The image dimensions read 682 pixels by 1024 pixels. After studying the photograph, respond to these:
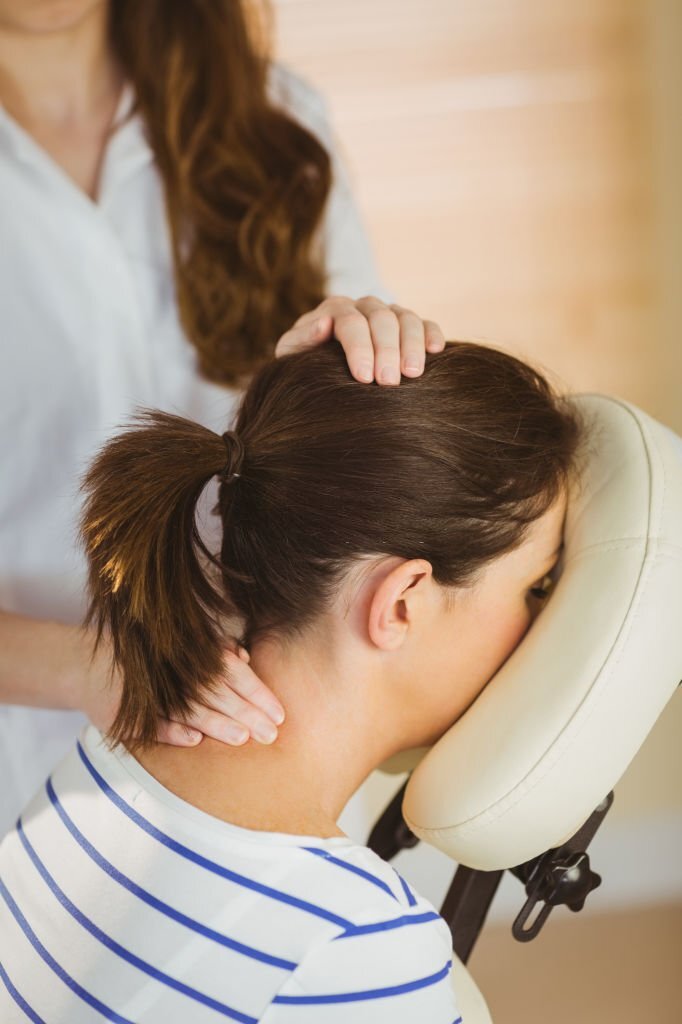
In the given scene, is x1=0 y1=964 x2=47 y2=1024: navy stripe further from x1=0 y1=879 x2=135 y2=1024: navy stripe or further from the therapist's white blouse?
the therapist's white blouse

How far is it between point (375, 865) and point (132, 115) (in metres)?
0.85

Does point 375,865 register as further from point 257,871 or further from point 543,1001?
point 543,1001

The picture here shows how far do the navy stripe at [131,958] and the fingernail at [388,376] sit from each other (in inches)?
18.2

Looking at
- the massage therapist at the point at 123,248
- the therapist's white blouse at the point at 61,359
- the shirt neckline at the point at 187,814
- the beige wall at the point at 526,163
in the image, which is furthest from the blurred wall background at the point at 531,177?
the shirt neckline at the point at 187,814

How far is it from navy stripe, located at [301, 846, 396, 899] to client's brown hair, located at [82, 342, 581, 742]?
158 millimetres

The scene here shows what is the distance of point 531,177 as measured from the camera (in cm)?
188

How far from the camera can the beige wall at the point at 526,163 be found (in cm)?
182

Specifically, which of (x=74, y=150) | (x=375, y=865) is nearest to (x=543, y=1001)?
(x=375, y=865)

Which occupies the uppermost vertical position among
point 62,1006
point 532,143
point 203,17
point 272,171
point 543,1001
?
point 203,17

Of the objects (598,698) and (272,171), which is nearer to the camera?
(598,698)

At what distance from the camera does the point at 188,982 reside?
0.73 m

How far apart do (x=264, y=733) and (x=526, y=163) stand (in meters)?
1.39

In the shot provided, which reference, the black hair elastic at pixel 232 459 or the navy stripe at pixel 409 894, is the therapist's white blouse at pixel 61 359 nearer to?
the black hair elastic at pixel 232 459

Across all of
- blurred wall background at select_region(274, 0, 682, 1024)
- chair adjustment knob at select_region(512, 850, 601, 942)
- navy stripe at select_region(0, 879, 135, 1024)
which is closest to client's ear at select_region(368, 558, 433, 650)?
chair adjustment knob at select_region(512, 850, 601, 942)
